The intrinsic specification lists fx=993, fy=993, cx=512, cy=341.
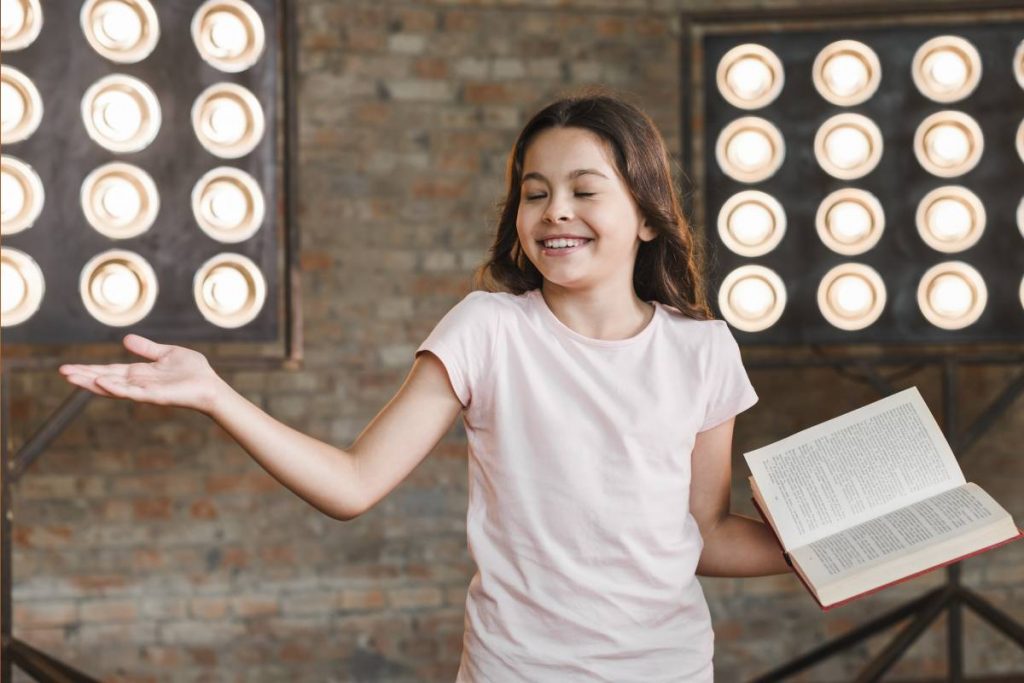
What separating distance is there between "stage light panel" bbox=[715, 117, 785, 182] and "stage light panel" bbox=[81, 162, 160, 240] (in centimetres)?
119

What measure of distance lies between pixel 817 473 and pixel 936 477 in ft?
0.49

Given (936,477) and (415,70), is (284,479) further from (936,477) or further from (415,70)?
(415,70)

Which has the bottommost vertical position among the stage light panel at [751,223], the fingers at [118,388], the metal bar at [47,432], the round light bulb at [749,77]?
the metal bar at [47,432]

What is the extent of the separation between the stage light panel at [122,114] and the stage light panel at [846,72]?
4.56 ft

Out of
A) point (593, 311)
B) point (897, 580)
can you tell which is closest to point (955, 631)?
point (897, 580)

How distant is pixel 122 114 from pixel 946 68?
1.72 meters

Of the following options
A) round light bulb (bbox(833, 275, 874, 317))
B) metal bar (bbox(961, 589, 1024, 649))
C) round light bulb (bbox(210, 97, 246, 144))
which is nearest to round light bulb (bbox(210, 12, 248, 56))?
round light bulb (bbox(210, 97, 246, 144))

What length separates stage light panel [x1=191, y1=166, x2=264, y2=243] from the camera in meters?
1.98

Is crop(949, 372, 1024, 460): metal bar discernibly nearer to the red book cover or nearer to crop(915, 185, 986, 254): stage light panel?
crop(915, 185, 986, 254): stage light panel

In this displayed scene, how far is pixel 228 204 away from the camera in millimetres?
1985

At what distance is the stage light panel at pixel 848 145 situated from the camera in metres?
2.15

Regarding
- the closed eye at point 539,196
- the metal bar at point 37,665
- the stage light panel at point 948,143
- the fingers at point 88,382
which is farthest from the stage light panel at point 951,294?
the metal bar at point 37,665

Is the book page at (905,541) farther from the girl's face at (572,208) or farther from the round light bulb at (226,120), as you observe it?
the round light bulb at (226,120)

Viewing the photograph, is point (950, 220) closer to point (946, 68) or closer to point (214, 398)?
point (946, 68)
